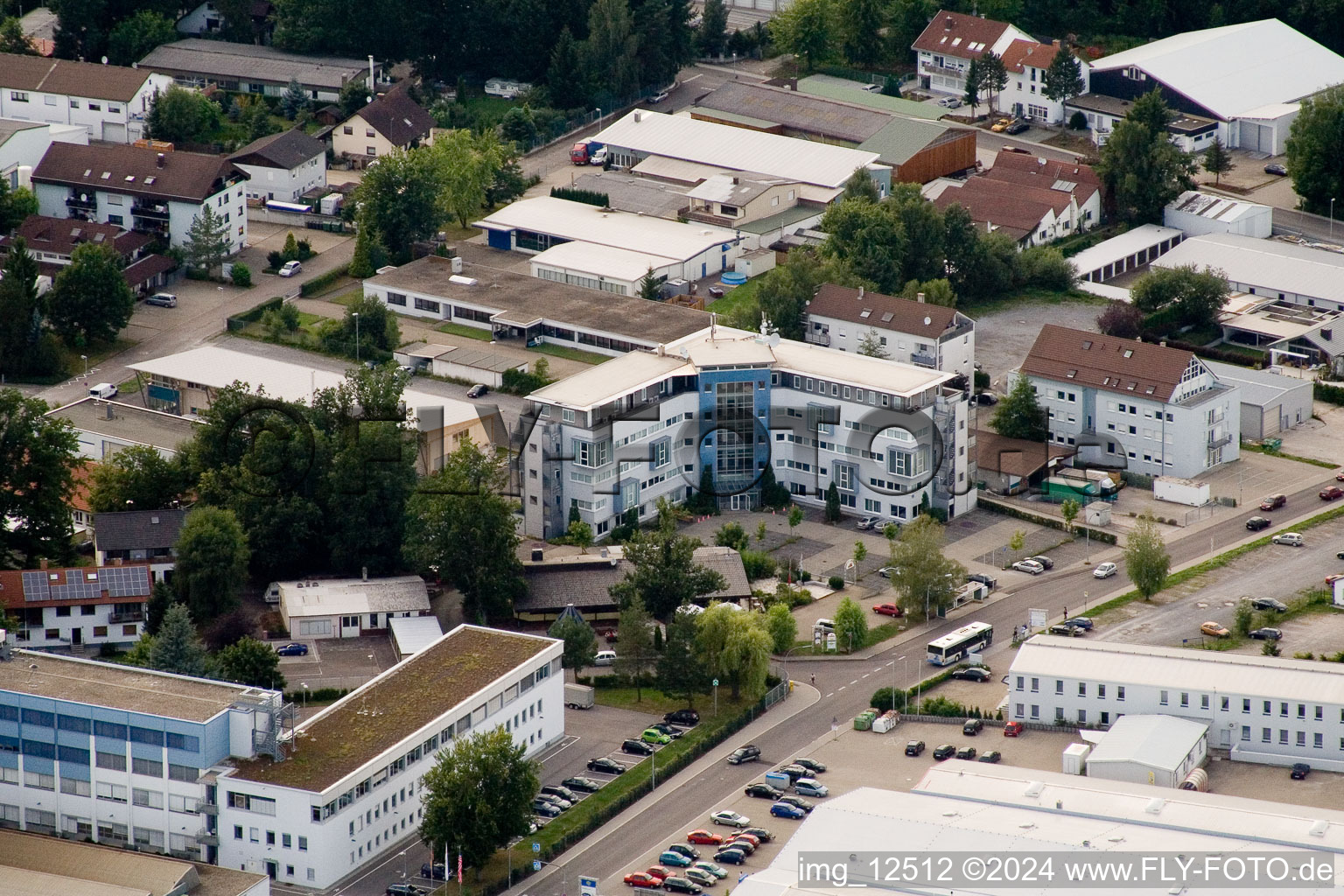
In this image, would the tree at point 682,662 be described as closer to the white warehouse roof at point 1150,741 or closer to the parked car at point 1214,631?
the white warehouse roof at point 1150,741

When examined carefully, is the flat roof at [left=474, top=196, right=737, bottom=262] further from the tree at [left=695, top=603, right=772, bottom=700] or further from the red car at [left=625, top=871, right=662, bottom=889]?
the red car at [left=625, top=871, right=662, bottom=889]

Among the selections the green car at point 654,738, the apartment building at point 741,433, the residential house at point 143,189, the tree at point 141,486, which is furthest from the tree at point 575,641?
the residential house at point 143,189

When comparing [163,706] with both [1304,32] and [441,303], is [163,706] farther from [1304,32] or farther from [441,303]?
[1304,32]

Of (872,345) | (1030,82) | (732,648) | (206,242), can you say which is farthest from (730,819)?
(1030,82)

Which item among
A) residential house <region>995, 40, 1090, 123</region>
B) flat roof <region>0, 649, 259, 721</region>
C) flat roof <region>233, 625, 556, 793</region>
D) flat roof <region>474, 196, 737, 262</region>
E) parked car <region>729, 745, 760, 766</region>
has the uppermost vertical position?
residential house <region>995, 40, 1090, 123</region>

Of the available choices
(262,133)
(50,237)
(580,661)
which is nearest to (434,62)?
(262,133)

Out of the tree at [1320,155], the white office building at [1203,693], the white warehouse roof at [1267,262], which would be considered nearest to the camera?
the white office building at [1203,693]

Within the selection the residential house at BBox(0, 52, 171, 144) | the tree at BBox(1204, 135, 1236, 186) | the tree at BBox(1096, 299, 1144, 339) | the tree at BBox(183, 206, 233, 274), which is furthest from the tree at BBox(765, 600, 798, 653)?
the residential house at BBox(0, 52, 171, 144)
